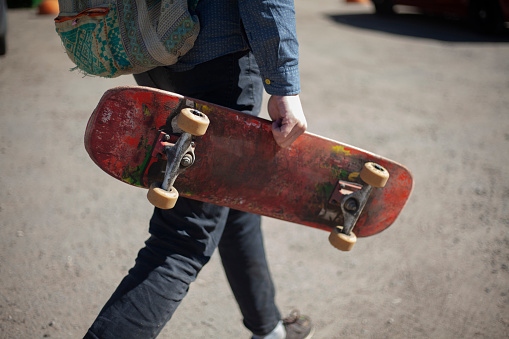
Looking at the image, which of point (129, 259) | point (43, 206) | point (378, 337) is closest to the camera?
point (378, 337)

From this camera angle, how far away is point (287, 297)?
2072 millimetres

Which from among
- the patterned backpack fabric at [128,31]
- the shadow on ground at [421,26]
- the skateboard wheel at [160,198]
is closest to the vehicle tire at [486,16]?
the shadow on ground at [421,26]

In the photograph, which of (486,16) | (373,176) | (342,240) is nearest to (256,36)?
(373,176)

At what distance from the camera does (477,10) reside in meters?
7.19

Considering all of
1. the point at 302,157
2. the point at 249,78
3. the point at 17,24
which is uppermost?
the point at 249,78

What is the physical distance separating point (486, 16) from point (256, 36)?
7.31 metres

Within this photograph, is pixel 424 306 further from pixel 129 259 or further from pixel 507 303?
pixel 129 259

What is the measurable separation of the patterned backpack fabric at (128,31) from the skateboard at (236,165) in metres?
0.10

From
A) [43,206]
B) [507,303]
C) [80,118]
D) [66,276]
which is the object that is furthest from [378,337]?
[80,118]

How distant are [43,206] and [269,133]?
1653 mm

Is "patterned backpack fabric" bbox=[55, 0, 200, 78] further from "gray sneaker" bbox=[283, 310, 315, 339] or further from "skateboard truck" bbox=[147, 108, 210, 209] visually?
"gray sneaker" bbox=[283, 310, 315, 339]

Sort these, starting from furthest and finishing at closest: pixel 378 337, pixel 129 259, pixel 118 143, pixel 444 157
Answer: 1. pixel 444 157
2. pixel 129 259
3. pixel 378 337
4. pixel 118 143

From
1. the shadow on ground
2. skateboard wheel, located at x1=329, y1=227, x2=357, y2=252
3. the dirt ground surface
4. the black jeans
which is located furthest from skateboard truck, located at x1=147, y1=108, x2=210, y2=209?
the shadow on ground

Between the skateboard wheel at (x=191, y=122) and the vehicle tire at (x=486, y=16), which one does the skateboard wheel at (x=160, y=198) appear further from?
the vehicle tire at (x=486, y=16)
